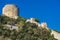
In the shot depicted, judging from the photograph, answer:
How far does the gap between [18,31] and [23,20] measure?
3715mm

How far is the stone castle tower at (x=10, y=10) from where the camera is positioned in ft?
165

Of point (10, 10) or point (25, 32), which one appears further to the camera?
point (10, 10)

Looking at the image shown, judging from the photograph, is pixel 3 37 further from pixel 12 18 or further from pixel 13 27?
pixel 12 18

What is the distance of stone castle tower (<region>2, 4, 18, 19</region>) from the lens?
50.3 m

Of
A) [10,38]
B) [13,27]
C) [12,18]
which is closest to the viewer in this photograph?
[10,38]

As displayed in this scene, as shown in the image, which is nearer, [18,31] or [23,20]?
[18,31]

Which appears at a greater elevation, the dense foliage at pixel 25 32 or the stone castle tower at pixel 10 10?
the stone castle tower at pixel 10 10

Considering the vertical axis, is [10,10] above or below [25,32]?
above

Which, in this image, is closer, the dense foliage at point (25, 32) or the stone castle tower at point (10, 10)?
the dense foliage at point (25, 32)

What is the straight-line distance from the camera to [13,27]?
1802 inches

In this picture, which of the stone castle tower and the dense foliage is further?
the stone castle tower

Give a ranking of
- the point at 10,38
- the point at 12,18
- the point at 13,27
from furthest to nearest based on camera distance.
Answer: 1. the point at 12,18
2. the point at 13,27
3. the point at 10,38

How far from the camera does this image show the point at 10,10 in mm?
50750

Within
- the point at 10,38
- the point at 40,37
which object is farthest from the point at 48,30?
the point at 10,38
